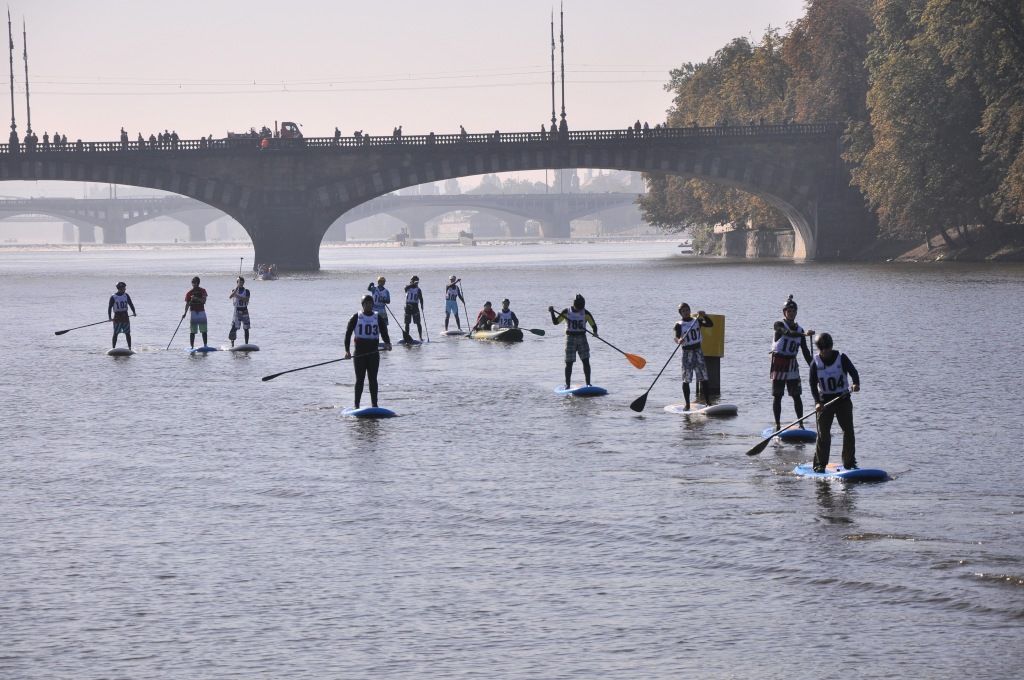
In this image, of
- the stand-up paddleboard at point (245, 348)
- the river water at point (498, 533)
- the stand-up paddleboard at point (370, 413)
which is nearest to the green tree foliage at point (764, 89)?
the stand-up paddleboard at point (245, 348)

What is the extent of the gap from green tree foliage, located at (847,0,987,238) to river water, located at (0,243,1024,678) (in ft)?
168

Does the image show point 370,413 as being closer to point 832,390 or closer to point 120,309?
point 832,390

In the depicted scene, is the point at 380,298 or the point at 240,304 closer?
the point at 380,298

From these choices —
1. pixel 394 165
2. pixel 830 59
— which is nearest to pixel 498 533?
pixel 830 59

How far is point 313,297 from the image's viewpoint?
7356 cm

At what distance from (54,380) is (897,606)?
24.9 meters

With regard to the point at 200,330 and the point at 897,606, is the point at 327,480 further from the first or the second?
the point at 200,330

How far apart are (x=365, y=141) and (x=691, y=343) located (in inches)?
3484

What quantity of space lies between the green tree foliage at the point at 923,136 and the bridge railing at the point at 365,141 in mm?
22396

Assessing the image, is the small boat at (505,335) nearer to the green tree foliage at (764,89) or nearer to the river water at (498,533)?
the river water at (498,533)

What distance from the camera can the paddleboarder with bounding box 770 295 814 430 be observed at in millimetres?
22109

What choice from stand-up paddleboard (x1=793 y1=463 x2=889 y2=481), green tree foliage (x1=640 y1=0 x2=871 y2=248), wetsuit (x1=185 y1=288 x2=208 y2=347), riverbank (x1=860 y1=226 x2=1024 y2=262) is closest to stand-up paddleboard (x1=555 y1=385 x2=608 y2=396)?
stand-up paddleboard (x1=793 y1=463 x2=889 y2=481)

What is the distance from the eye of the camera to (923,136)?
8306 cm

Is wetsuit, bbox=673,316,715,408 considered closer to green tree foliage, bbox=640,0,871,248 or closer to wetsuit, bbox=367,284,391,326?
wetsuit, bbox=367,284,391,326
